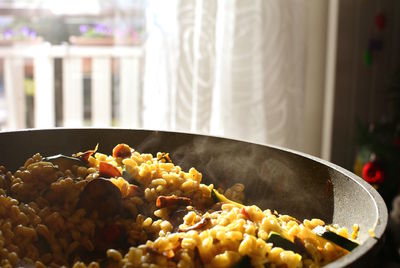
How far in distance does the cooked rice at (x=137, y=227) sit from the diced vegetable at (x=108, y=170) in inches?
0.5

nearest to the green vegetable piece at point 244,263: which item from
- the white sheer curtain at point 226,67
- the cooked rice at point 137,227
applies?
the cooked rice at point 137,227

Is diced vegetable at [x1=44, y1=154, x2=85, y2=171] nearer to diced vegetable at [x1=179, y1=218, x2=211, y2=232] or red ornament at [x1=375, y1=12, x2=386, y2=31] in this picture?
diced vegetable at [x1=179, y1=218, x2=211, y2=232]

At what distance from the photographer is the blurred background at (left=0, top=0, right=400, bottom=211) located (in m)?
2.21

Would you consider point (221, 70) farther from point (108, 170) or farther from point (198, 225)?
point (198, 225)

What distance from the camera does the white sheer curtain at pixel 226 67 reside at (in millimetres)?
2188

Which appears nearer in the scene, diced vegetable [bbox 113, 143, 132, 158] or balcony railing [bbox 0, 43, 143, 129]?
diced vegetable [bbox 113, 143, 132, 158]

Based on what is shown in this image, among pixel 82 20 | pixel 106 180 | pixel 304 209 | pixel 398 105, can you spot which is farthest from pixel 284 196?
pixel 82 20

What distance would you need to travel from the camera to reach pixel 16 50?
8.31 feet

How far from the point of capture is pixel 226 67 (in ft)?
7.34

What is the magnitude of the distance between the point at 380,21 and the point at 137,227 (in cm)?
210

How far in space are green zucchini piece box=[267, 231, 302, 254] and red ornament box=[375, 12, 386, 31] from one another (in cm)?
209

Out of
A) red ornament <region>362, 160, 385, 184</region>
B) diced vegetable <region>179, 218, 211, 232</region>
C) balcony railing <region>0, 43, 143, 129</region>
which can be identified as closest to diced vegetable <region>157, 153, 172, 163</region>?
diced vegetable <region>179, 218, 211, 232</region>

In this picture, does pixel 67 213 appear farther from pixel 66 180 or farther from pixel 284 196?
pixel 284 196

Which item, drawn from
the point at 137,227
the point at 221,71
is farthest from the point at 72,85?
the point at 137,227
